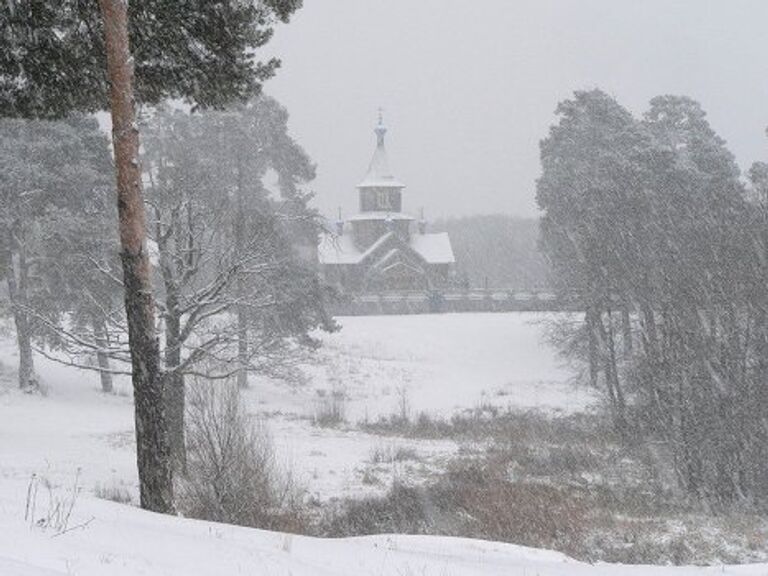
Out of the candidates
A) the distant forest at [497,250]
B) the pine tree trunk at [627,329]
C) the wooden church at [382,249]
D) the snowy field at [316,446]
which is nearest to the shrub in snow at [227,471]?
the snowy field at [316,446]

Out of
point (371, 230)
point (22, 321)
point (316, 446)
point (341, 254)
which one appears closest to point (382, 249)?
point (341, 254)

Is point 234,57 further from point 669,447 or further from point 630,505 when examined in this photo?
point 669,447

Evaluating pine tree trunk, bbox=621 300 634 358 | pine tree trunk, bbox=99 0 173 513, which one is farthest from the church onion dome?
pine tree trunk, bbox=99 0 173 513

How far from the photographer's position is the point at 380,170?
66.4 metres

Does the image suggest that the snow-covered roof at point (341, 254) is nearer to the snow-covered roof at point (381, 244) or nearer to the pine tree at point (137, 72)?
the snow-covered roof at point (381, 244)

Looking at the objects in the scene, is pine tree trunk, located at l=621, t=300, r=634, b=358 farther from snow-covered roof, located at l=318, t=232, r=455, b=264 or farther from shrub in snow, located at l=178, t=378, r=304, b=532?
snow-covered roof, located at l=318, t=232, r=455, b=264

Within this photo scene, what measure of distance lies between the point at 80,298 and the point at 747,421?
18645 millimetres

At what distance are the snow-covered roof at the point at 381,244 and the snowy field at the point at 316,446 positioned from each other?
493 inches

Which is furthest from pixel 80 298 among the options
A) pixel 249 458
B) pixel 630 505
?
pixel 630 505

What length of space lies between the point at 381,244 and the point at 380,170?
9547mm

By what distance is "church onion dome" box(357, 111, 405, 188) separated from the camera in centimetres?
6469

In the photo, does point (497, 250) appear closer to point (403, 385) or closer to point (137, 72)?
point (403, 385)

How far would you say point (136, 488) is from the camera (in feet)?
48.4

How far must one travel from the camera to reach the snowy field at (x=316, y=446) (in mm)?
5746
